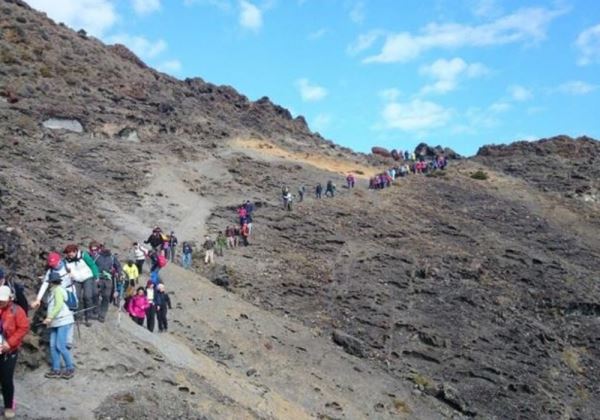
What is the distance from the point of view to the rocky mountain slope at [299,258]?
18.3 metres

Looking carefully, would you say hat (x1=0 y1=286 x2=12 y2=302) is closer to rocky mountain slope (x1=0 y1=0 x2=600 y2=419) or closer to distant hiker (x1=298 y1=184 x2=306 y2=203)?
rocky mountain slope (x1=0 y1=0 x2=600 y2=419)

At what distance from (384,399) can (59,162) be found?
26.2 metres

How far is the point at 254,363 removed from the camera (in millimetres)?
23281

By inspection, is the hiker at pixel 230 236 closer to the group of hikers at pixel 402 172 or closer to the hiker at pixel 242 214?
the hiker at pixel 242 214

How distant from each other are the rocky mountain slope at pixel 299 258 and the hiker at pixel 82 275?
80cm

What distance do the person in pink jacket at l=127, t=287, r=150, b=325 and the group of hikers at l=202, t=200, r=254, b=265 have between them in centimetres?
1410

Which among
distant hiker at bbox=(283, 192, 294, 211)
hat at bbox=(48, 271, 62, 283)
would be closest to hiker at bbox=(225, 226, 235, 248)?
distant hiker at bbox=(283, 192, 294, 211)

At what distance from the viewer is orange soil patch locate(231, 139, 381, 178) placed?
59.2 m

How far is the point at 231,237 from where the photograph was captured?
35.7 m

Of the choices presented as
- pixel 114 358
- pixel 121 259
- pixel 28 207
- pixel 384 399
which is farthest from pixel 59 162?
pixel 114 358

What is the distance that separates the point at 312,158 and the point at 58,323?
5181cm

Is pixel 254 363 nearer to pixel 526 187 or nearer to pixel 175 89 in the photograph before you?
pixel 526 187

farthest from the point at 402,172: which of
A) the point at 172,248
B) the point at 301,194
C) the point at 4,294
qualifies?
the point at 4,294

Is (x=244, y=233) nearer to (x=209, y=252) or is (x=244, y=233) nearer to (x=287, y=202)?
(x=209, y=252)
